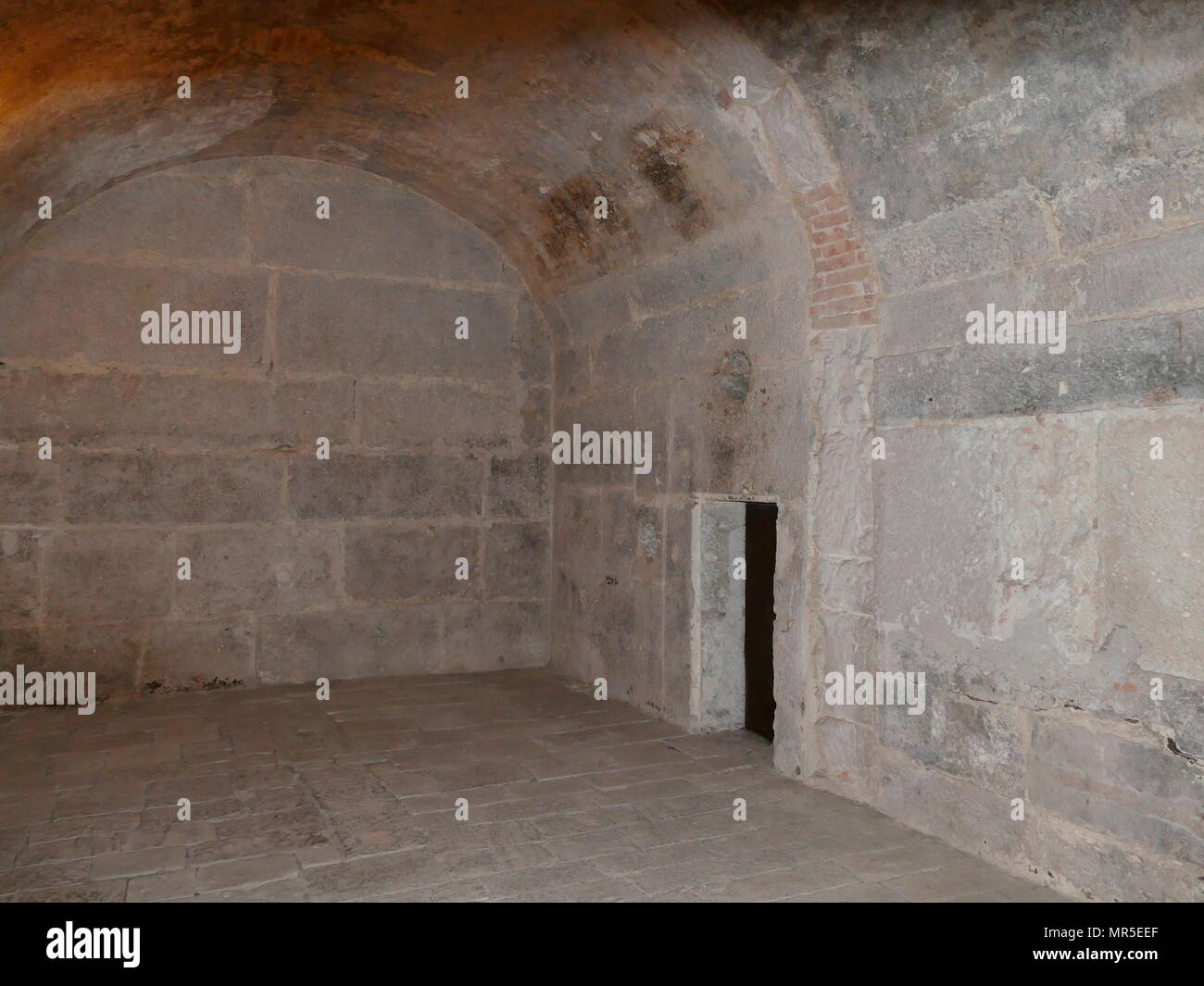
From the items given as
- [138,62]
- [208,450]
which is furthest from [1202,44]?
[208,450]

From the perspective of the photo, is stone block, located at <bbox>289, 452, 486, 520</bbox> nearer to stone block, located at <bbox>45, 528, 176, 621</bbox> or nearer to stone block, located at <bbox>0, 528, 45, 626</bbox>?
stone block, located at <bbox>45, 528, 176, 621</bbox>

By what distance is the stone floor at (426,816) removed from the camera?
122 inches

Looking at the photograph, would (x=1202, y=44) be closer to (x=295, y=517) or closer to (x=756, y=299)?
(x=756, y=299)

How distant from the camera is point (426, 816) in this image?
12.2ft

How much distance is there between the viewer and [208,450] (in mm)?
5840

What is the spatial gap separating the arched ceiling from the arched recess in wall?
0.01 m

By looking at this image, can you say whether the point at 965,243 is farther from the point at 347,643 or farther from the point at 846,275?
the point at 347,643

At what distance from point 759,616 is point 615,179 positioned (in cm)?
243

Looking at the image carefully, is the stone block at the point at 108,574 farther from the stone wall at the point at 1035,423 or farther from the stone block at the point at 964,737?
the stone block at the point at 964,737

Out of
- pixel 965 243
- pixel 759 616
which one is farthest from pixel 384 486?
pixel 965 243

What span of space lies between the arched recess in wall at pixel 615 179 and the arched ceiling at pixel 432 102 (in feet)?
0.05

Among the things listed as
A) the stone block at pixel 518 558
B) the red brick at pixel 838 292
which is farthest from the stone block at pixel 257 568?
the red brick at pixel 838 292

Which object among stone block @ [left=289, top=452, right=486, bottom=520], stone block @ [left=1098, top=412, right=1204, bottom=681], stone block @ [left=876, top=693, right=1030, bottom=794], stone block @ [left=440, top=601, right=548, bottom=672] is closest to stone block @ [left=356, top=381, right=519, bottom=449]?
stone block @ [left=289, top=452, right=486, bottom=520]

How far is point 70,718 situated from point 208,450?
1.66 meters
